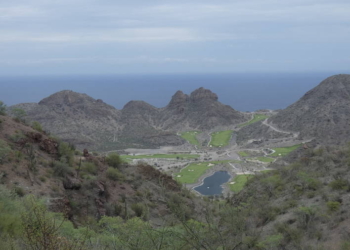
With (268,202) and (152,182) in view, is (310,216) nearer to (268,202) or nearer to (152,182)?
(268,202)

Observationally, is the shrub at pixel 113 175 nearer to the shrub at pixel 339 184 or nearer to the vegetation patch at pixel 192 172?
the shrub at pixel 339 184

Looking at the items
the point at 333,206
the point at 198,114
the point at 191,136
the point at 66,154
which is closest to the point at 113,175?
the point at 66,154

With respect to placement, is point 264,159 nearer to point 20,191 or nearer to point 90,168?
point 90,168

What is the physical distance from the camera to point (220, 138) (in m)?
72.2

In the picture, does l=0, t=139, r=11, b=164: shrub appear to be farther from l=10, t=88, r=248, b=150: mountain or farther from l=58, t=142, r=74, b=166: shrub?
l=10, t=88, r=248, b=150: mountain

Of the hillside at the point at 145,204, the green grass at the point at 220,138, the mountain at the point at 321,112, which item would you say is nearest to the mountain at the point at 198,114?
the green grass at the point at 220,138

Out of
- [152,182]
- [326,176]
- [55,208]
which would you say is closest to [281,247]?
[326,176]

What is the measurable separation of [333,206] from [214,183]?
93.3 ft

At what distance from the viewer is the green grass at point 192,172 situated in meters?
43.2

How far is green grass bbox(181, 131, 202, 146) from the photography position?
70637 mm

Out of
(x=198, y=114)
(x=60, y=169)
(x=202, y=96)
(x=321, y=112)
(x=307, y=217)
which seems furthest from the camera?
(x=202, y=96)

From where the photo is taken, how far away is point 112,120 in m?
80.9

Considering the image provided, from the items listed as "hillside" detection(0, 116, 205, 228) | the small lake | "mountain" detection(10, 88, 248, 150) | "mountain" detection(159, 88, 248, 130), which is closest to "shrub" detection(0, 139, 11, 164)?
"hillside" detection(0, 116, 205, 228)

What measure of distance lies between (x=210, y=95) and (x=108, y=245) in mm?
82005
